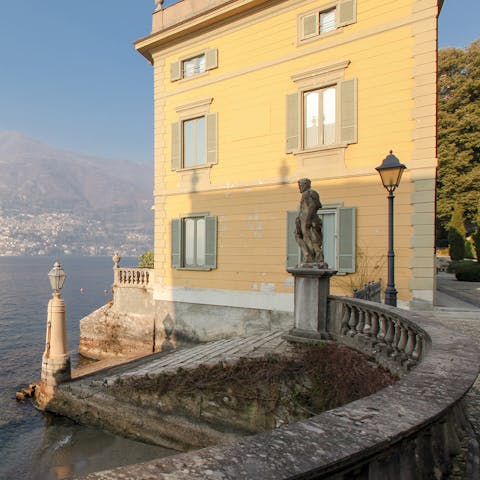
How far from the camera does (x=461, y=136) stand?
82.5ft

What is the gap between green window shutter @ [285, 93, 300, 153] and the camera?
38.6 feet

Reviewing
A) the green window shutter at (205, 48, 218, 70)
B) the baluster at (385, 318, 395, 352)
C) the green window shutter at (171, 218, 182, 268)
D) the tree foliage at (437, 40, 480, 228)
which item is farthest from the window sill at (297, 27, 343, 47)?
the tree foliage at (437, 40, 480, 228)

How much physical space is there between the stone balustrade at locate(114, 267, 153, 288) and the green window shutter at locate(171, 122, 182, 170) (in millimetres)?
4461

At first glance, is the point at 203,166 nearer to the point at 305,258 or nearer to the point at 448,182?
the point at 305,258

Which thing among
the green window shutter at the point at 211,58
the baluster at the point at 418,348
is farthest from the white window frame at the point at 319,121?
the baluster at the point at 418,348

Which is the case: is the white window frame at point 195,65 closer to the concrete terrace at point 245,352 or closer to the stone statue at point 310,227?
the stone statue at point 310,227

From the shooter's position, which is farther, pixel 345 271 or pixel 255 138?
pixel 255 138

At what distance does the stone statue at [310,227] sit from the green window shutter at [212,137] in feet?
21.3

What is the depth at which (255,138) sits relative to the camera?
12.6 metres

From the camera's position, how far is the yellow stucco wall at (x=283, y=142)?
32.9 feet

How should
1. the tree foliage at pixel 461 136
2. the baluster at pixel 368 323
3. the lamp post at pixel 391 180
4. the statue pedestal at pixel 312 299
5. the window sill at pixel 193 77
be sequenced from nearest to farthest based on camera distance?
the baluster at pixel 368 323 → the statue pedestal at pixel 312 299 → the lamp post at pixel 391 180 → the window sill at pixel 193 77 → the tree foliage at pixel 461 136

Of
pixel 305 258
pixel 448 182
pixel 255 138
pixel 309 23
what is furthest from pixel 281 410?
pixel 448 182

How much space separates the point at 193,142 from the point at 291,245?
573 centimetres

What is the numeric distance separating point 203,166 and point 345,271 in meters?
6.37
